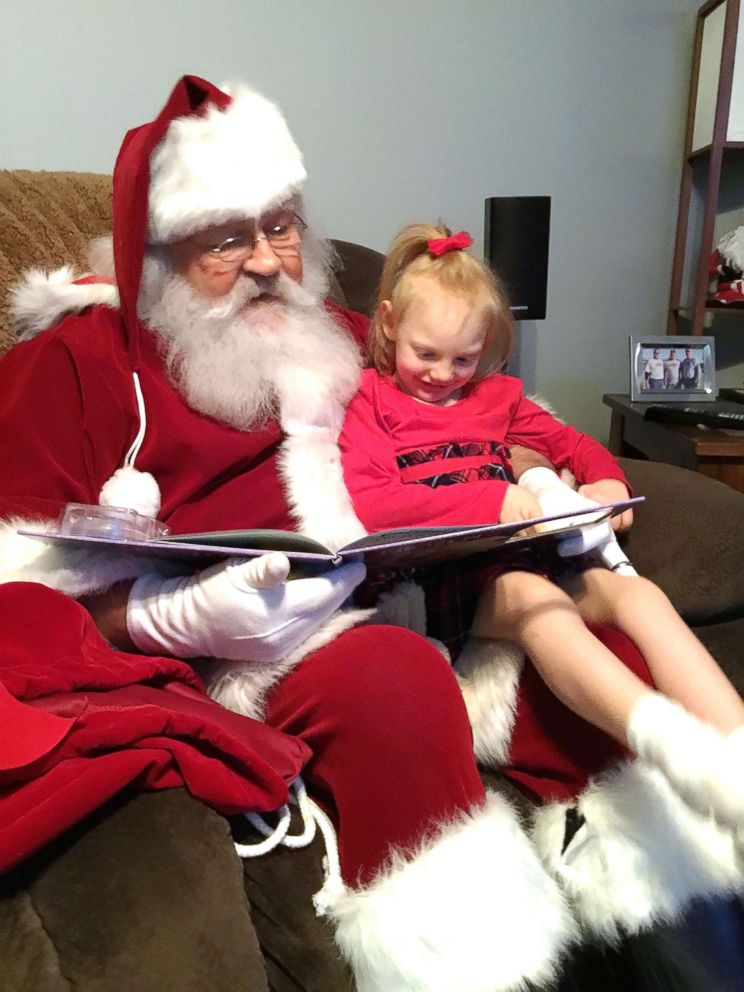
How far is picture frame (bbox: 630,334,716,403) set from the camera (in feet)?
6.09

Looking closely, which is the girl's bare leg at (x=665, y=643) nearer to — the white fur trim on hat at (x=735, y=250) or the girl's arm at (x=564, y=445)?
the girl's arm at (x=564, y=445)

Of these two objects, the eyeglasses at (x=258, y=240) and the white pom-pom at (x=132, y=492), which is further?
the eyeglasses at (x=258, y=240)

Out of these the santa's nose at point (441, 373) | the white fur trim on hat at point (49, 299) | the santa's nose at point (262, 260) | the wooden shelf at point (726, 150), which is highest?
the wooden shelf at point (726, 150)

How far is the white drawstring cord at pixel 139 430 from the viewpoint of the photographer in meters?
1.05

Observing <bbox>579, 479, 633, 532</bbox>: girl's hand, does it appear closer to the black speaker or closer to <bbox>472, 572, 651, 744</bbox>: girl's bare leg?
<bbox>472, 572, 651, 744</bbox>: girl's bare leg

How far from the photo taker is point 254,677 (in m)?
0.94

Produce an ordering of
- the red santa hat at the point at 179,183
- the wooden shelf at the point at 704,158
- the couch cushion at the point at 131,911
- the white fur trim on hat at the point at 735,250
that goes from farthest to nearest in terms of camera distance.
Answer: the white fur trim on hat at the point at 735,250 < the wooden shelf at the point at 704,158 < the red santa hat at the point at 179,183 < the couch cushion at the point at 131,911

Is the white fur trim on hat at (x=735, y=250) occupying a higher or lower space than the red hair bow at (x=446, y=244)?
lower

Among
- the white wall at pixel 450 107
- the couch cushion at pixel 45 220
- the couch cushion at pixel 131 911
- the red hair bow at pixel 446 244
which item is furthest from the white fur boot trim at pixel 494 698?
the white wall at pixel 450 107

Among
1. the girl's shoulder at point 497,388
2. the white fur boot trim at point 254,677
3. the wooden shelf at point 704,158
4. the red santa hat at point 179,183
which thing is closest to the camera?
the white fur boot trim at point 254,677

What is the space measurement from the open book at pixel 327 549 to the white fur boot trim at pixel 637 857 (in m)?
0.28

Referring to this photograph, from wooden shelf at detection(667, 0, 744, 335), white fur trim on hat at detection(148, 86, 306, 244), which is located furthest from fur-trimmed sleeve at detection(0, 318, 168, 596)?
wooden shelf at detection(667, 0, 744, 335)

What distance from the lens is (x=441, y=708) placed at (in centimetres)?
86

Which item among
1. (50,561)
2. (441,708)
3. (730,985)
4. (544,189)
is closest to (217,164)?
(50,561)
